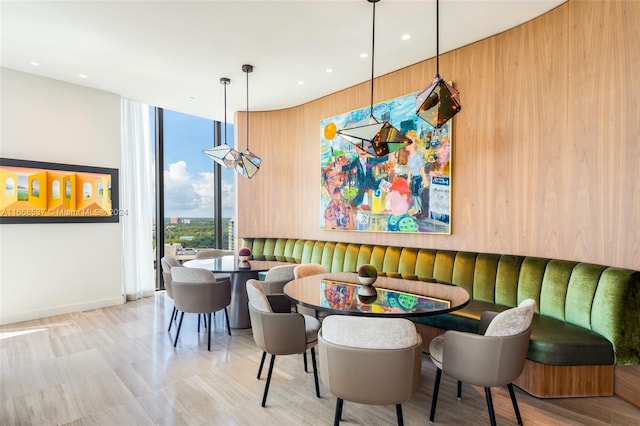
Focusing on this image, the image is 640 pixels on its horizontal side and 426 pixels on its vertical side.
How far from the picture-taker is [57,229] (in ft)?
15.7

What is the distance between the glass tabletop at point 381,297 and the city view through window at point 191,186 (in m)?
4.23

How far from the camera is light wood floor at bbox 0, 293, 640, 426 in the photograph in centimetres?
229

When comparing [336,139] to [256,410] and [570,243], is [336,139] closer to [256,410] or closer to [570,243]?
[570,243]

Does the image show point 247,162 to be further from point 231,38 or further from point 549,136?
point 549,136

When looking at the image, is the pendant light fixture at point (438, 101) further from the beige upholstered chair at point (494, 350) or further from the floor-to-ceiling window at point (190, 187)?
the floor-to-ceiling window at point (190, 187)

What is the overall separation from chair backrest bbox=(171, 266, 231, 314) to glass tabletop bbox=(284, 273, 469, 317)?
113 cm

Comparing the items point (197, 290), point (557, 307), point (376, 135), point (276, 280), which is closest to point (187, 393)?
point (197, 290)

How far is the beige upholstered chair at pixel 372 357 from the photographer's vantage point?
177cm

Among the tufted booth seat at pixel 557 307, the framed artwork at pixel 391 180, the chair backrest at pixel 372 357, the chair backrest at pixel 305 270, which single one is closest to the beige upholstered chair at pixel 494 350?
→ the chair backrest at pixel 372 357

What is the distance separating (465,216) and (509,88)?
1456 millimetres

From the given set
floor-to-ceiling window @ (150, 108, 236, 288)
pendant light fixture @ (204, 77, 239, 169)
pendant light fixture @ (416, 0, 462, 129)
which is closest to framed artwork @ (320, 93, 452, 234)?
pendant light fixture @ (416, 0, 462, 129)

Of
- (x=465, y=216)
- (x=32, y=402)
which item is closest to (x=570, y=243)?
(x=465, y=216)

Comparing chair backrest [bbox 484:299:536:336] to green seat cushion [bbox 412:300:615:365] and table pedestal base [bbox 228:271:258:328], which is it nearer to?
green seat cushion [bbox 412:300:615:365]

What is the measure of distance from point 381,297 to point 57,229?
493 cm
